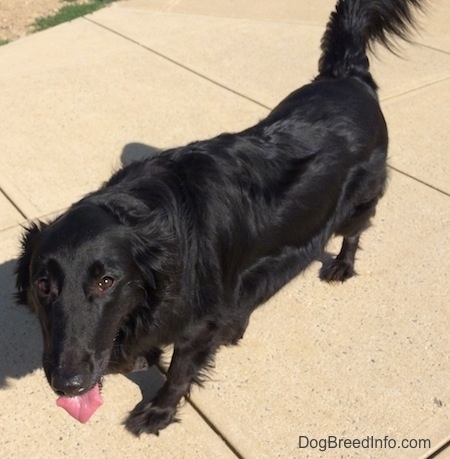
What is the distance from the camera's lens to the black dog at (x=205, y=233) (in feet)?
7.61

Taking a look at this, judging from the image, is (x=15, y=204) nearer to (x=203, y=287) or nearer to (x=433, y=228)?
(x=203, y=287)

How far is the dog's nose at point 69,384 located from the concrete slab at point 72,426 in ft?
2.50

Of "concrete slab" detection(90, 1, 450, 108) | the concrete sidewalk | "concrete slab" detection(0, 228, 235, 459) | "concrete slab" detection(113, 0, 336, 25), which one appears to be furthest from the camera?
"concrete slab" detection(113, 0, 336, 25)

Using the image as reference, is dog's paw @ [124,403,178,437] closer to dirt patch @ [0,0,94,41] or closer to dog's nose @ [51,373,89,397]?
dog's nose @ [51,373,89,397]

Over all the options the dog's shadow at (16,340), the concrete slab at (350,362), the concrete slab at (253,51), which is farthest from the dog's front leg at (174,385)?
the concrete slab at (253,51)

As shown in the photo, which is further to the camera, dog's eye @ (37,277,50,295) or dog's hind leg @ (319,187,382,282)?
dog's hind leg @ (319,187,382,282)

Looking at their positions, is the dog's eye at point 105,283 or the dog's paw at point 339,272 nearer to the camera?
the dog's eye at point 105,283

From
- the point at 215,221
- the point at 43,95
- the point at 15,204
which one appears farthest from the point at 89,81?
the point at 215,221

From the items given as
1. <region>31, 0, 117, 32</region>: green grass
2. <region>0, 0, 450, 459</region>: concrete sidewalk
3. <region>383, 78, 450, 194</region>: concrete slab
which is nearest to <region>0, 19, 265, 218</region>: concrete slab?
<region>0, 0, 450, 459</region>: concrete sidewalk

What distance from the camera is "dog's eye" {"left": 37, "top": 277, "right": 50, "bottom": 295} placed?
7.63ft

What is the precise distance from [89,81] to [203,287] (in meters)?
3.79

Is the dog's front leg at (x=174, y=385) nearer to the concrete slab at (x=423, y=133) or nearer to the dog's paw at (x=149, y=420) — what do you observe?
the dog's paw at (x=149, y=420)

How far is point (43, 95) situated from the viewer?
5.77m

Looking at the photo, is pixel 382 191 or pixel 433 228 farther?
pixel 433 228
